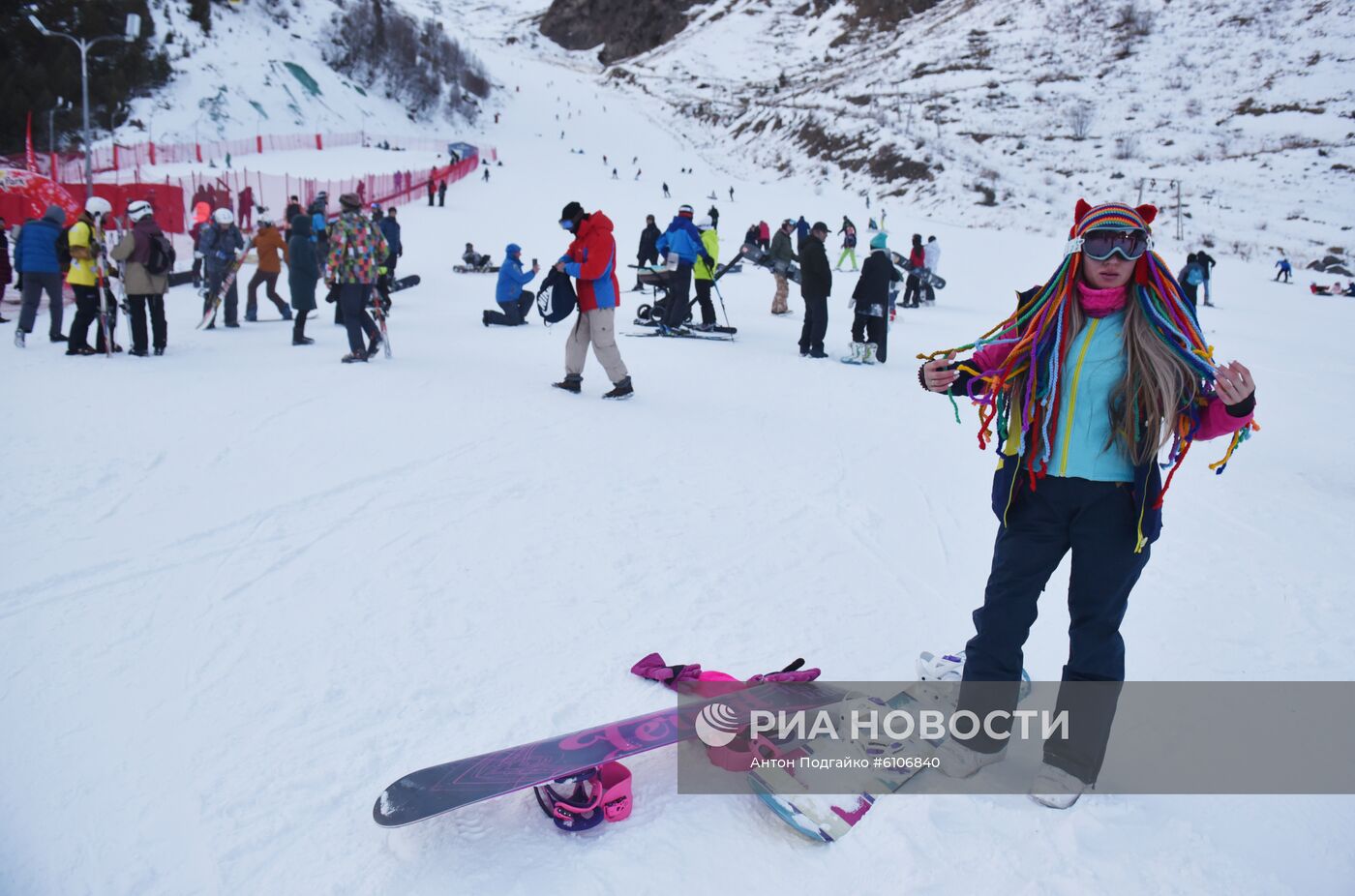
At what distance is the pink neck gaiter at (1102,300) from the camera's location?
8.28 feet

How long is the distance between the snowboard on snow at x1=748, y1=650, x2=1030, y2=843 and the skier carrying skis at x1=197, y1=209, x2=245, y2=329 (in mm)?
10852

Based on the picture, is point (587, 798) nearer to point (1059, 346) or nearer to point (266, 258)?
point (1059, 346)

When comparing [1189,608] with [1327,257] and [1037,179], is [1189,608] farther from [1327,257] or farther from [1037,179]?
[1037,179]

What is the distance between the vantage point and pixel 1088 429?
256cm

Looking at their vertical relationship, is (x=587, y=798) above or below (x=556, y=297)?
below

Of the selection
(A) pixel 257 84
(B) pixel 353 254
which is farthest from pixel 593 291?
(A) pixel 257 84

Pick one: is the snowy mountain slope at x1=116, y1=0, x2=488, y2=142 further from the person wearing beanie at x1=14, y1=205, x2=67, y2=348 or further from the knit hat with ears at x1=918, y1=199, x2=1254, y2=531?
the knit hat with ears at x1=918, y1=199, x2=1254, y2=531

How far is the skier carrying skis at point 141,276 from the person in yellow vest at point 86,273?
0.76ft

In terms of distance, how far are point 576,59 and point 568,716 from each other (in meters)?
113

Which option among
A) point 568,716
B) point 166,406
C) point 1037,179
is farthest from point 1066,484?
point 1037,179

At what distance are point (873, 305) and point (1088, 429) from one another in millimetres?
8664

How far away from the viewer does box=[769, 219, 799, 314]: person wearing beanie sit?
48.0 feet

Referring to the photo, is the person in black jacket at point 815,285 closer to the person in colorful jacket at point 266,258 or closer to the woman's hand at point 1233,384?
the person in colorful jacket at point 266,258

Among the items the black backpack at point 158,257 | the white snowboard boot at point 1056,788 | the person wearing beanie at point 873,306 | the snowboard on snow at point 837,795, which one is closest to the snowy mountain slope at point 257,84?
the black backpack at point 158,257
